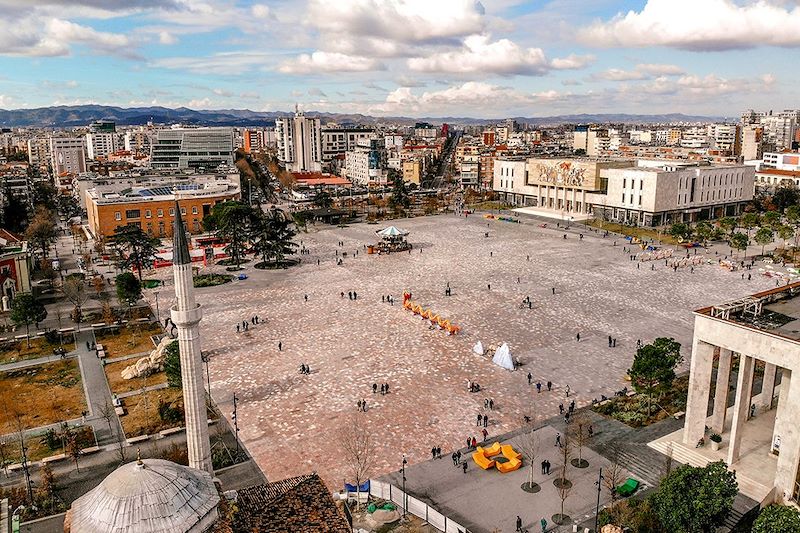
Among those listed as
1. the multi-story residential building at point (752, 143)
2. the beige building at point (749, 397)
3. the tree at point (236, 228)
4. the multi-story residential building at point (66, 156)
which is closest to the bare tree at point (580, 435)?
the beige building at point (749, 397)

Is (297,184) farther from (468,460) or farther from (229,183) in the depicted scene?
(468,460)

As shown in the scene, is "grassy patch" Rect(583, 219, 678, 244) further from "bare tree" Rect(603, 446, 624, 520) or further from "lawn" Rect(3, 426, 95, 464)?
"lawn" Rect(3, 426, 95, 464)

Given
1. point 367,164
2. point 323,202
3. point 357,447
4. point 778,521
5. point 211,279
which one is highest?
point 367,164

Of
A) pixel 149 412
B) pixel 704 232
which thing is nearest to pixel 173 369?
pixel 149 412

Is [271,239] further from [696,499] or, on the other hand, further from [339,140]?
[339,140]

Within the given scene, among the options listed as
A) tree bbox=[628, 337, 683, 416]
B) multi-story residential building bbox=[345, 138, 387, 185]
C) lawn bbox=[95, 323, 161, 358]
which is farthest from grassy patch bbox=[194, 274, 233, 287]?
multi-story residential building bbox=[345, 138, 387, 185]

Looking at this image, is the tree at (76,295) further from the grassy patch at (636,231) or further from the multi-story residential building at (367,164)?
the multi-story residential building at (367,164)

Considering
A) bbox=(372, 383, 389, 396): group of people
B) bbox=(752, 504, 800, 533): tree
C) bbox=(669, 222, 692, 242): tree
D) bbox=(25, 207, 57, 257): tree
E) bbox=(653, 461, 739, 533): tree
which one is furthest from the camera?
bbox=(669, 222, 692, 242): tree

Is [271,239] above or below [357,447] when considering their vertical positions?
above
